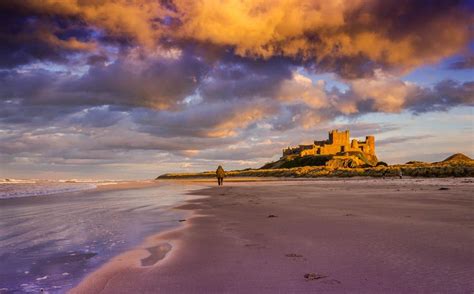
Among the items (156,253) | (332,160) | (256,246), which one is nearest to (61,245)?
(156,253)

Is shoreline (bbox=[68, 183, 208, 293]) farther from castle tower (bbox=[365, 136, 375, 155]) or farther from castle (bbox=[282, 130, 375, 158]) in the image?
castle tower (bbox=[365, 136, 375, 155])

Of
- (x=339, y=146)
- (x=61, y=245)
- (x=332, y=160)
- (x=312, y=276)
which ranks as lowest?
(x=312, y=276)

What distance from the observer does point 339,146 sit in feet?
431

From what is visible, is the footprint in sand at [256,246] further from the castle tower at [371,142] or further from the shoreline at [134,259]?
the castle tower at [371,142]

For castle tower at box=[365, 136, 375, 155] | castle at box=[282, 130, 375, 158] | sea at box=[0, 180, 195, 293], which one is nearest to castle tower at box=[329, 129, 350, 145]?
castle at box=[282, 130, 375, 158]

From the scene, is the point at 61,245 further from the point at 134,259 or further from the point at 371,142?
the point at 371,142

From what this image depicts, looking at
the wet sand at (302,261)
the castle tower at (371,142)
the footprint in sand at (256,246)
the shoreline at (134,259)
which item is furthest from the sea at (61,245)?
the castle tower at (371,142)

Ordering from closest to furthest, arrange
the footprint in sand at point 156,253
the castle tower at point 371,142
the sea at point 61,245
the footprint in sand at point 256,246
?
the sea at point 61,245 < the footprint in sand at point 156,253 < the footprint in sand at point 256,246 < the castle tower at point 371,142

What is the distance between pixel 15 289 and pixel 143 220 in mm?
Answer: 5843

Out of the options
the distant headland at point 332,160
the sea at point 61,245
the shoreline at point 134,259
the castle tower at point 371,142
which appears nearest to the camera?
the shoreline at point 134,259

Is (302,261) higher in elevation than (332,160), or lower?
lower

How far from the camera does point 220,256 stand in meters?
5.17

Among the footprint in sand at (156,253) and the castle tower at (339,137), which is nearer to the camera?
the footprint in sand at (156,253)

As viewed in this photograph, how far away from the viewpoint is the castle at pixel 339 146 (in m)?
129
